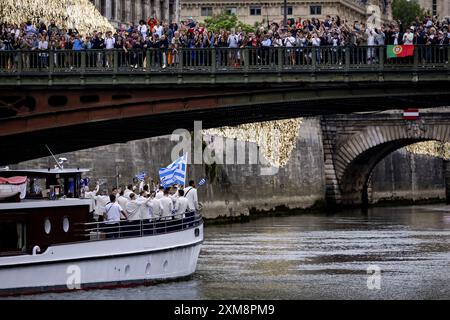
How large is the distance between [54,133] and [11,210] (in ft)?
47.9

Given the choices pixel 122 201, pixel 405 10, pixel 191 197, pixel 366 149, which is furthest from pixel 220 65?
pixel 405 10

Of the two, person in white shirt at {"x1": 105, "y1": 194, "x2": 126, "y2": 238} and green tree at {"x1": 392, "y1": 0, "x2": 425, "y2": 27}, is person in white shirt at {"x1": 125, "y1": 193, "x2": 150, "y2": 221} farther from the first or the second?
green tree at {"x1": 392, "y1": 0, "x2": 425, "y2": 27}

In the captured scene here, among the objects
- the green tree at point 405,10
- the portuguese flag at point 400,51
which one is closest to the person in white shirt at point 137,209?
the portuguese flag at point 400,51

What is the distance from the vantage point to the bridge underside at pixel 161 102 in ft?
187

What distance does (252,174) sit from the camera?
306ft

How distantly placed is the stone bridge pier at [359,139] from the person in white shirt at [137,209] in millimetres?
57261

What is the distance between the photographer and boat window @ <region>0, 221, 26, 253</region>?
148ft

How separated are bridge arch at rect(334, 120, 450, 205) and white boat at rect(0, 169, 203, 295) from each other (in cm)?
5656

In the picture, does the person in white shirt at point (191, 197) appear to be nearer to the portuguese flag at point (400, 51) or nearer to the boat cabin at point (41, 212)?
the boat cabin at point (41, 212)

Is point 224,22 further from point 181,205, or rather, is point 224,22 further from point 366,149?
point 181,205

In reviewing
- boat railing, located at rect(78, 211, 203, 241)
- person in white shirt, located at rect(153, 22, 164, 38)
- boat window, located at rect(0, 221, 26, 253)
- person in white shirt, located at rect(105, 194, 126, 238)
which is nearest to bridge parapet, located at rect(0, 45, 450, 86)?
person in white shirt, located at rect(153, 22, 164, 38)

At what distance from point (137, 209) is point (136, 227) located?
74 cm

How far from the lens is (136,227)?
48.8m

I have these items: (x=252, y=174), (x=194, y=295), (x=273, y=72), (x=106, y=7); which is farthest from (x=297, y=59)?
(x=106, y=7)
